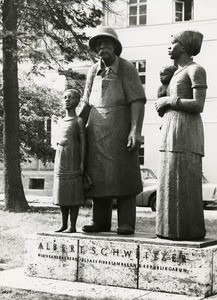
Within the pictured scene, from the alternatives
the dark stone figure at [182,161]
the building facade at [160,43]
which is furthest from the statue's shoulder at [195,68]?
the building facade at [160,43]

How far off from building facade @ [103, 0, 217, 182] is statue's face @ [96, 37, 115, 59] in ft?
65.4

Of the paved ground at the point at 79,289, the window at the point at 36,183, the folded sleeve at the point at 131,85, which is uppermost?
the folded sleeve at the point at 131,85

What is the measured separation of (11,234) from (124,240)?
5.69m

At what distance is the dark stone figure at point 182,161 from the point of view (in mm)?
6418

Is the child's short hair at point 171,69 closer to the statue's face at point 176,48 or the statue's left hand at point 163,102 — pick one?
the statue's face at point 176,48

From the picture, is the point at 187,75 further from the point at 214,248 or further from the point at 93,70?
the point at 214,248

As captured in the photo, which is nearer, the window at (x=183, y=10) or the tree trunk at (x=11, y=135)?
the tree trunk at (x=11, y=135)

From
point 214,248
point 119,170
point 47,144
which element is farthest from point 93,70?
point 47,144

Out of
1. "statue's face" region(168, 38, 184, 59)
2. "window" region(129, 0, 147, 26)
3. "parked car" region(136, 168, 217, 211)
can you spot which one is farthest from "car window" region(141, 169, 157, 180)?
"statue's face" region(168, 38, 184, 59)

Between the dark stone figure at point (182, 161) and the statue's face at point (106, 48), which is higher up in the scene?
the statue's face at point (106, 48)

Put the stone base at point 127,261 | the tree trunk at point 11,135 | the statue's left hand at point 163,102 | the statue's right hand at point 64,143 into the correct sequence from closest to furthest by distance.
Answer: the stone base at point 127,261 < the statue's left hand at point 163,102 < the statue's right hand at point 64,143 < the tree trunk at point 11,135

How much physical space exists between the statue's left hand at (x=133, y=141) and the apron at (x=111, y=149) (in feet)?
0.32

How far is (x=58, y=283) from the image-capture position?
6.67 m

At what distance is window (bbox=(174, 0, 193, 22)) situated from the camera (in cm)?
2772
